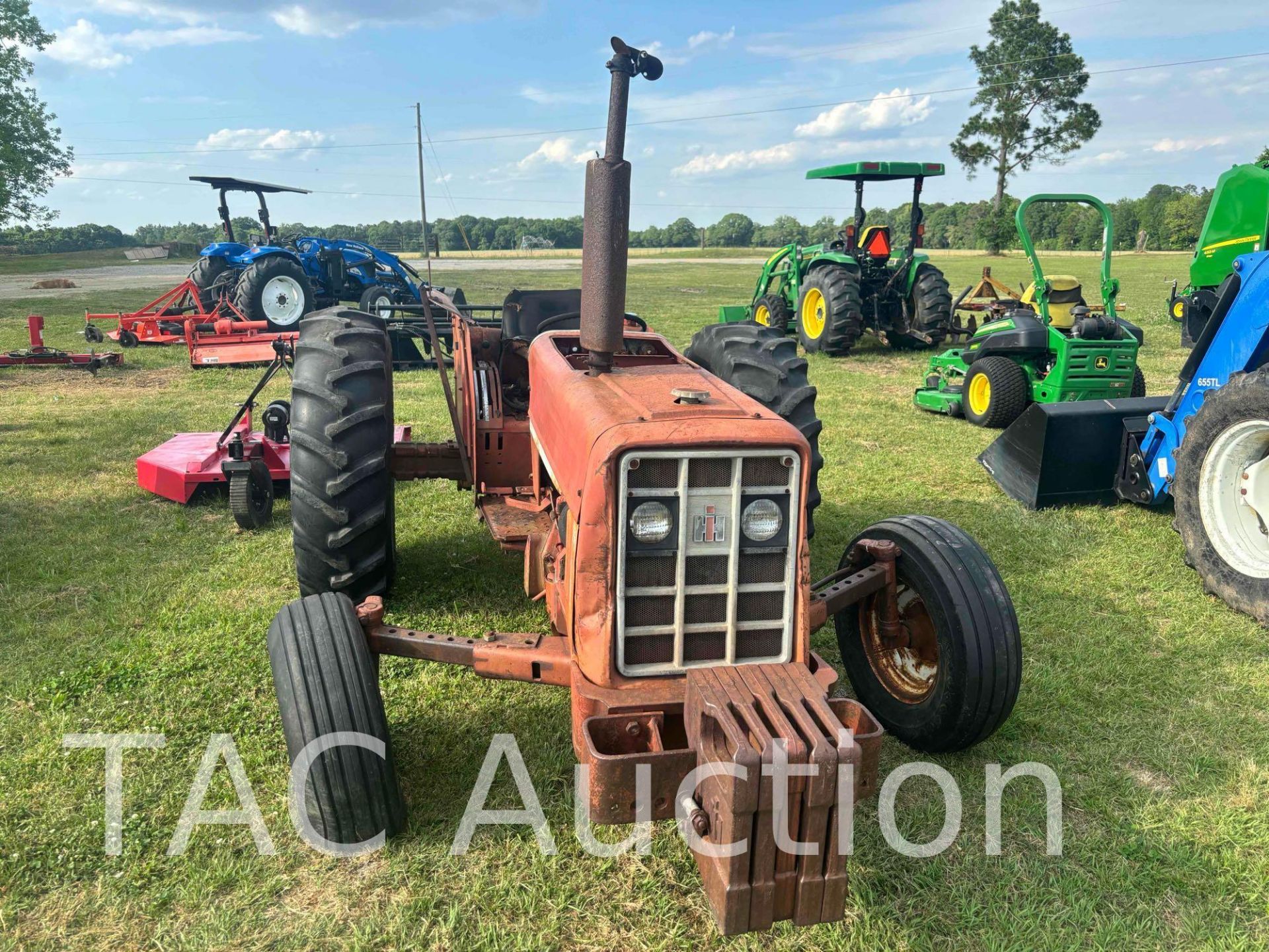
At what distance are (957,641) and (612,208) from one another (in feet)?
5.92

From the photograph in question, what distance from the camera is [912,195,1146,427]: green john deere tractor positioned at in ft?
25.4

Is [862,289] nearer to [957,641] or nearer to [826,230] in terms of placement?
[957,641]

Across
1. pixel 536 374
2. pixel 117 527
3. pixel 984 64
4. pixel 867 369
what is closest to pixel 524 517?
pixel 536 374

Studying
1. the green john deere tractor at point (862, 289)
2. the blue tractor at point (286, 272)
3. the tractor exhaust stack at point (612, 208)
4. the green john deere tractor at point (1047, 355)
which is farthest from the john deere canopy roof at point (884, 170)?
the tractor exhaust stack at point (612, 208)

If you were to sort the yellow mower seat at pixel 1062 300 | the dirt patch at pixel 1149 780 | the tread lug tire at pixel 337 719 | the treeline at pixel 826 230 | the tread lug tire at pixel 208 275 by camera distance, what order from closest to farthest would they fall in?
the tread lug tire at pixel 337 719
the dirt patch at pixel 1149 780
the yellow mower seat at pixel 1062 300
the tread lug tire at pixel 208 275
the treeline at pixel 826 230

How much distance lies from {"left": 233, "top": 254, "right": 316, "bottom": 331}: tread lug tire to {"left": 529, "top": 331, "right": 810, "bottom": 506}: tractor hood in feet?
33.5

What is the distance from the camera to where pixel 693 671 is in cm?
242

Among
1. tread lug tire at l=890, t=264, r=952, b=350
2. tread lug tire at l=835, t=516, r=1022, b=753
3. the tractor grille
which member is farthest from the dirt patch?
tread lug tire at l=890, t=264, r=952, b=350

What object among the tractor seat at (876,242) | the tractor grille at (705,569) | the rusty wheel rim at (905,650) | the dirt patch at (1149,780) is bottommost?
the dirt patch at (1149,780)

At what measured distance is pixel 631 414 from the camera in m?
2.67

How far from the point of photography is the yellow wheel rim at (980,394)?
8.32m

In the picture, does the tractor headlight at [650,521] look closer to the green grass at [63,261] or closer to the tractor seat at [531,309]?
the tractor seat at [531,309]

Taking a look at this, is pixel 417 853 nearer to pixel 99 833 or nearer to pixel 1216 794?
pixel 99 833

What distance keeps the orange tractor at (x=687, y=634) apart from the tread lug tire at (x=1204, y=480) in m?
2.11
